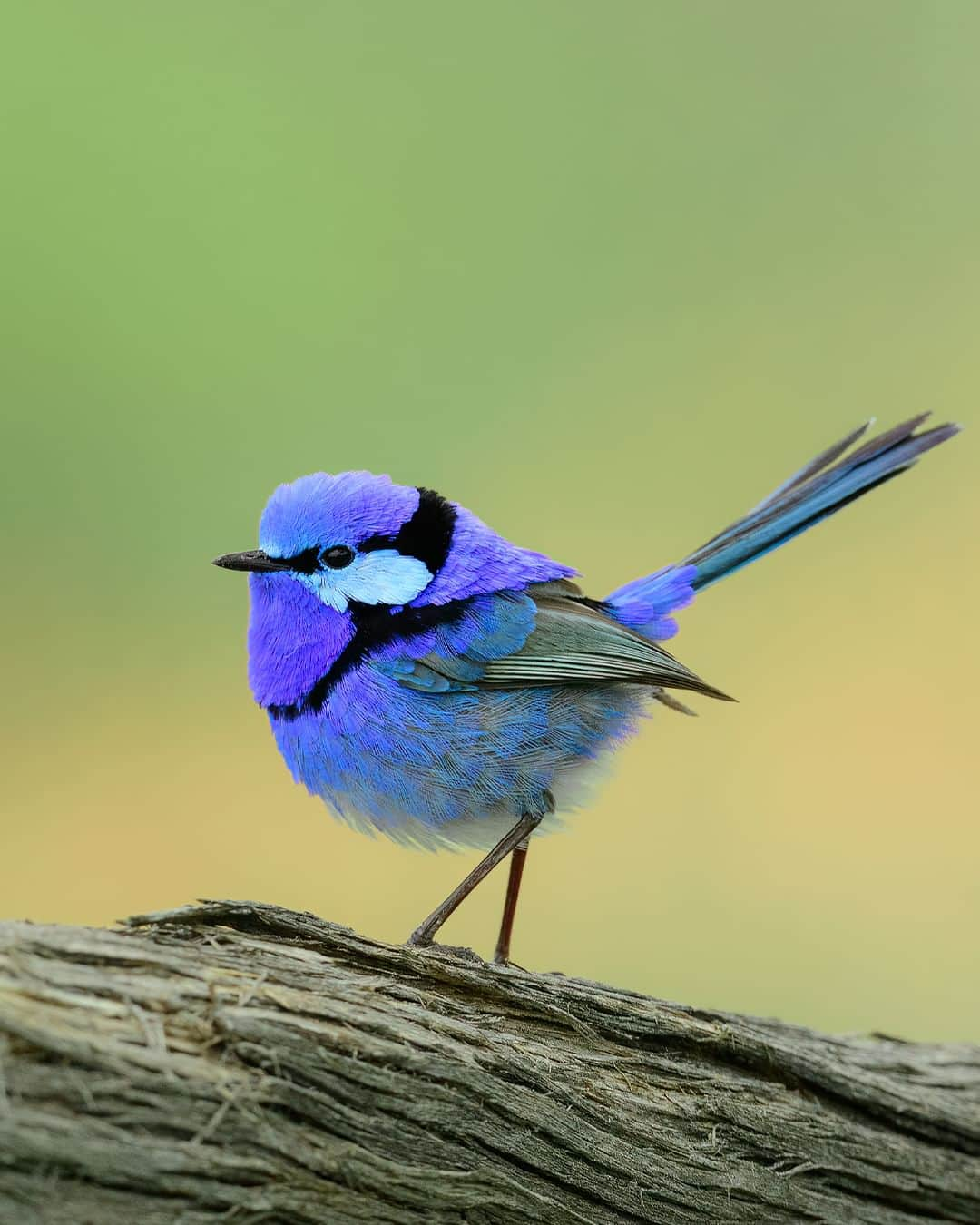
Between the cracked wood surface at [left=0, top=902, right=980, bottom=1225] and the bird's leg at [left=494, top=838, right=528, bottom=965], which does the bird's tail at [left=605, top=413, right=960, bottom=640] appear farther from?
the cracked wood surface at [left=0, top=902, right=980, bottom=1225]

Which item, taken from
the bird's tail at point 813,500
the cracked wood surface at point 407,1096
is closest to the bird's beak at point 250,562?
the cracked wood surface at point 407,1096

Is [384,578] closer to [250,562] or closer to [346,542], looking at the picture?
[346,542]

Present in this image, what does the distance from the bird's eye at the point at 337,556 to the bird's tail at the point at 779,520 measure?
899mm

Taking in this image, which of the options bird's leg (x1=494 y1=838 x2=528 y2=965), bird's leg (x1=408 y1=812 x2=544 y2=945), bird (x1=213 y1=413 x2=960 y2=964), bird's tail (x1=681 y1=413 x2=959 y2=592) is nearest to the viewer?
bird's leg (x1=408 y1=812 x2=544 y2=945)

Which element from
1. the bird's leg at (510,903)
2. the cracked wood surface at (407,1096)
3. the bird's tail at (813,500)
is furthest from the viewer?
the bird's tail at (813,500)

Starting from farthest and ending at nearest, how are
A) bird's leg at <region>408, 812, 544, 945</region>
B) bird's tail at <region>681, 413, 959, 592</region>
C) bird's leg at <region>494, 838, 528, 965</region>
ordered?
bird's tail at <region>681, 413, 959, 592</region>
bird's leg at <region>494, 838, 528, 965</region>
bird's leg at <region>408, 812, 544, 945</region>

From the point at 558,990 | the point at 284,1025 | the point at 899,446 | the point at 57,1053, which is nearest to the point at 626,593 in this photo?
the point at 899,446

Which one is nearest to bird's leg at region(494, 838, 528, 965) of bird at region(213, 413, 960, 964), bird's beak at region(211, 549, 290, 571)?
bird at region(213, 413, 960, 964)

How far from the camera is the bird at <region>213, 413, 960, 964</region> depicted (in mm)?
3346

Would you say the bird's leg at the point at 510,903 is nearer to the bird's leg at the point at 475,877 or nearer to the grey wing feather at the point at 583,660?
the bird's leg at the point at 475,877

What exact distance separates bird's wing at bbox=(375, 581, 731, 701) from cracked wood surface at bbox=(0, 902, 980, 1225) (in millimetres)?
804

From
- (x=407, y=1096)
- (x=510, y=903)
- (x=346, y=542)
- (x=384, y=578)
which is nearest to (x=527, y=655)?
(x=384, y=578)

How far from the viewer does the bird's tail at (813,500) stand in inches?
153

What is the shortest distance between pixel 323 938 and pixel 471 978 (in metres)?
0.36
